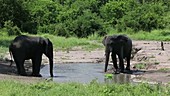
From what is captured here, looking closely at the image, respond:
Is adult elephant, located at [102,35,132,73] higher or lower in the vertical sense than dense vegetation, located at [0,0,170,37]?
higher

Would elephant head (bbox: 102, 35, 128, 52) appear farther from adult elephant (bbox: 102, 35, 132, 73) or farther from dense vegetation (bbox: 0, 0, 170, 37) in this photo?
dense vegetation (bbox: 0, 0, 170, 37)

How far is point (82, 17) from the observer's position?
64.8m

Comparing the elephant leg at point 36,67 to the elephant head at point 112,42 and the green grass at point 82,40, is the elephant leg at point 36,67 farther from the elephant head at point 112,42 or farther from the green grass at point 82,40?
the green grass at point 82,40

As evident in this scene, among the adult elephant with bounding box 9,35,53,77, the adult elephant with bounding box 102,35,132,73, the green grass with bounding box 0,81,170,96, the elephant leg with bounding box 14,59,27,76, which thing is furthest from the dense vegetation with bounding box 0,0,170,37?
the green grass with bounding box 0,81,170,96

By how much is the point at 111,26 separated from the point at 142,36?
9.81 metres

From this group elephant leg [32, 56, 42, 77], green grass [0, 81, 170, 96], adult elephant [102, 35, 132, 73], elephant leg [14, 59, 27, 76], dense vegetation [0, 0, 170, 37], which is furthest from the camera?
dense vegetation [0, 0, 170, 37]

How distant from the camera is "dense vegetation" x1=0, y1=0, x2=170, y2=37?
59.8 m

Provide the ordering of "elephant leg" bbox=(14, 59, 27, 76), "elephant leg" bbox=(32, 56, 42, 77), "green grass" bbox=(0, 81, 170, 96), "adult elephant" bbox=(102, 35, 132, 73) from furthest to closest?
1. "adult elephant" bbox=(102, 35, 132, 73)
2. "elephant leg" bbox=(32, 56, 42, 77)
3. "elephant leg" bbox=(14, 59, 27, 76)
4. "green grass" bbox=(0, 81, 170, 96)

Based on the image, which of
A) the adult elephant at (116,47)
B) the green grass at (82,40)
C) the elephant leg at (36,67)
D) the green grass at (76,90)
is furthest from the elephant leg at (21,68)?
the green grass at (82,40)

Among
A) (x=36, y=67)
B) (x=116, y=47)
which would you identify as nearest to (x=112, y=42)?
(x=116, y=47)

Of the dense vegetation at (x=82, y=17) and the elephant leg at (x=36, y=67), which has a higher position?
the elephant leg at (x=36, y=67)

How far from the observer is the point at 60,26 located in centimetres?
6275

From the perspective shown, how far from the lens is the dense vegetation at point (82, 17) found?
5984cm

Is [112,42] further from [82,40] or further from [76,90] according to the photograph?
[82,40]
